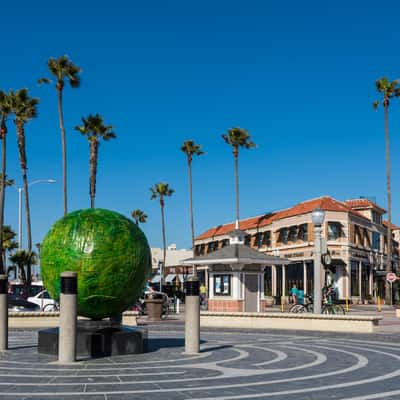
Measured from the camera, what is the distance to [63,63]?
45.7m

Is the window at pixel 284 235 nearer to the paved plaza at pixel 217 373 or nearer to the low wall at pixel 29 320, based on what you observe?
the low wall at pixel 29 320

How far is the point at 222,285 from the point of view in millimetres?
28984

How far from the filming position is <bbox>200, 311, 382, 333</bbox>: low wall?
72.2ft

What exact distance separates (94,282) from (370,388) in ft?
18.9

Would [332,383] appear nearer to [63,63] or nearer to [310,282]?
[63,63]

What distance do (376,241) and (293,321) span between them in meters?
41.2

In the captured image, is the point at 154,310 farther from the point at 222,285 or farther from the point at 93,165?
the point at 93,165

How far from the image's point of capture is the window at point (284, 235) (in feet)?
193

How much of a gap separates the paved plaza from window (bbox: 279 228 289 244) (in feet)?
137

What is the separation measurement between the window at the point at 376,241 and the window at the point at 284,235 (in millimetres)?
8740

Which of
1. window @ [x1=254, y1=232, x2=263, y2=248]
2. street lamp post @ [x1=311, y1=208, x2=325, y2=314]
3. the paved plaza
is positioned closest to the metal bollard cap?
the paved plaza

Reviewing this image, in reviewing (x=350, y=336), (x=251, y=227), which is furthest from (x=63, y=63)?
(x=350, y=336)

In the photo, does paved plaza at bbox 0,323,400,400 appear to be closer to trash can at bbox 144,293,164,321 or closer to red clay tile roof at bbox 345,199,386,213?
trash can at bbox 144,293,164,321

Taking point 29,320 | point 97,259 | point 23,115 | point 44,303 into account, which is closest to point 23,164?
point 23,115
